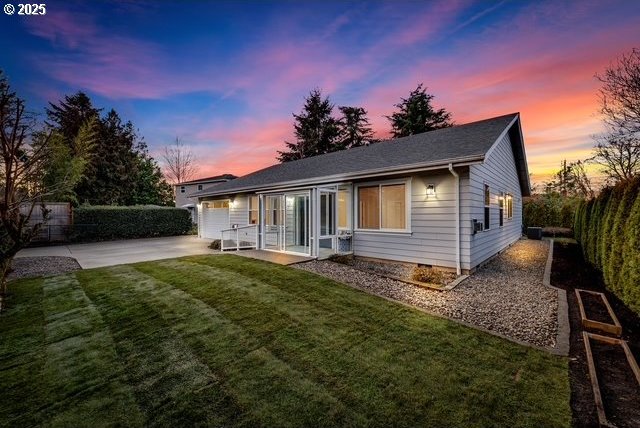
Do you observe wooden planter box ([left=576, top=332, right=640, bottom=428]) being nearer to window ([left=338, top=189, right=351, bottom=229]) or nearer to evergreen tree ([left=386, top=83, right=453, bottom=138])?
window ([left=338, top=189, right=351, bottom=229])

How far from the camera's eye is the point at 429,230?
7633 millimetres

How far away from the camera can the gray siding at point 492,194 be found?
7.18 m

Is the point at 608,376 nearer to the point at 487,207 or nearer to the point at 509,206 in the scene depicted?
the point at 487,207

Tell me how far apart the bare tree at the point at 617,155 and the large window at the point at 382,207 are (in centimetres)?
1202

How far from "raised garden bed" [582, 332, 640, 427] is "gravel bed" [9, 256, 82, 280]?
37.3ft

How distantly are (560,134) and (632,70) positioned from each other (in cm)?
570

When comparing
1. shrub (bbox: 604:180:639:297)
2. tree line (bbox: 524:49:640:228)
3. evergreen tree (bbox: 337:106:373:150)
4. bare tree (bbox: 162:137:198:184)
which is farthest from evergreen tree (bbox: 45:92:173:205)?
tree line (bbox: 524:49:640:228)

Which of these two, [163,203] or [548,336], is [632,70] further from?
[163,203]

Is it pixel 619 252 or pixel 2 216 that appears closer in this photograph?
pixel 2 216

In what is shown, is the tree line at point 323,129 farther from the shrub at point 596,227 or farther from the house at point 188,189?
the shrub at point 596,227

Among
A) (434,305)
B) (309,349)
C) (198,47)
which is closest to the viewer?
(309,349)

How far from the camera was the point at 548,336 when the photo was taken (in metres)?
4.00

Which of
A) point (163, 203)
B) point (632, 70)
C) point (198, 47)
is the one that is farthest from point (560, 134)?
point (163, 203)

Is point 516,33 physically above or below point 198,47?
below
